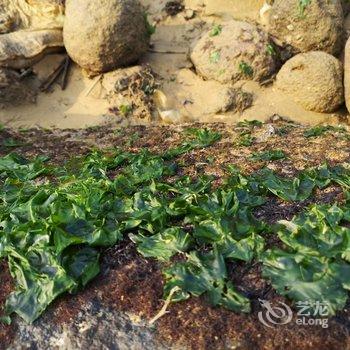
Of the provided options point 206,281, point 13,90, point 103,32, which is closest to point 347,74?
point 103,32

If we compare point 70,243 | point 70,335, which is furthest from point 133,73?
point 70,335

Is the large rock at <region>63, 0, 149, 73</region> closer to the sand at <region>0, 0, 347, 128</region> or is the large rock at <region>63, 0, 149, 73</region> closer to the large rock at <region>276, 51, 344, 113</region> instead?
the sand at <region>0, 0, 347, 128</region>

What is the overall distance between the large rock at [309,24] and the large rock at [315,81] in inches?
11.9

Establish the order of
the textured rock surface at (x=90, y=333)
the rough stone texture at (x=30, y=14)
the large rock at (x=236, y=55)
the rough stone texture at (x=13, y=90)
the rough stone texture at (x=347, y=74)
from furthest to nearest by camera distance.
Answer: the rough stone texture at (x=30, y=14) → the large rock at (x=236, y=55) → the rough stone texture at (x=13, y=90) → the rough stone texture at (x=347, y=74) → the textured rock surface at (x=90, y=333)

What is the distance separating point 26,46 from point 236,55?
9.80ft

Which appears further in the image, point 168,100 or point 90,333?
point 168,100

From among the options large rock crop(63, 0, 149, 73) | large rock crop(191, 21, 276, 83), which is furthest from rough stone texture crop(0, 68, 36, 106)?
large rock crop(191, 21, 276, 83)

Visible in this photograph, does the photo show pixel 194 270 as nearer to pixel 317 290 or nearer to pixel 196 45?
pixel 317 290

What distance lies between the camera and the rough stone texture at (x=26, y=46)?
705 cm

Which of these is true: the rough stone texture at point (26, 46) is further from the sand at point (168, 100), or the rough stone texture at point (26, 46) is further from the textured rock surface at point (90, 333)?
the textured rock surface at point (90, 333)

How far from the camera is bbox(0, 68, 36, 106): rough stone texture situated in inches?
275

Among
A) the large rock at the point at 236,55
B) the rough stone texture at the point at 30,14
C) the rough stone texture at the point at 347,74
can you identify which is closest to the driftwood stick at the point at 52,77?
the rough stone texture at the point at 30,14

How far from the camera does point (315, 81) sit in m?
7.00

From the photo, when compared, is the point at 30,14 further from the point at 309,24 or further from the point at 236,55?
the point at 309,24
